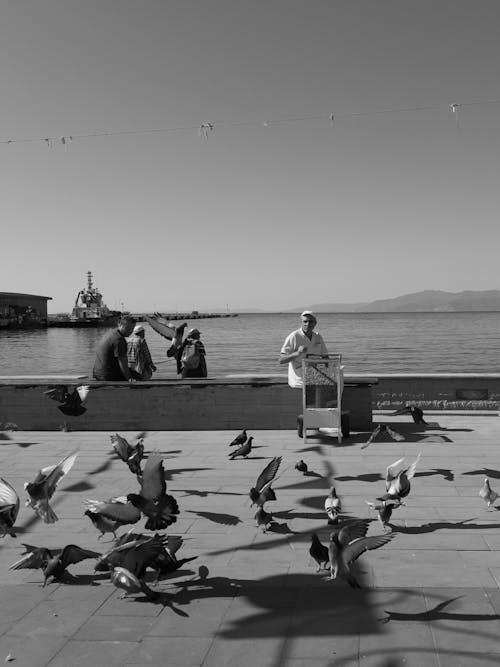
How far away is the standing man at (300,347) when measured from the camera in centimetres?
827

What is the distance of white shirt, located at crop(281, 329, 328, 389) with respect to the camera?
8.34 meters

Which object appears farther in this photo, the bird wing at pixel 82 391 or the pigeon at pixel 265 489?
the bird wing at pixel 82 391

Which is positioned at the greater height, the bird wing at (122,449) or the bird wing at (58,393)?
the bird wing at (58,393)

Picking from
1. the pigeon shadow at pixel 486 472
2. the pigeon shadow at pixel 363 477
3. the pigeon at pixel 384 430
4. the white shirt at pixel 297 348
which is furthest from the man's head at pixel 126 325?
the pigeon shadow at pixel 486 472

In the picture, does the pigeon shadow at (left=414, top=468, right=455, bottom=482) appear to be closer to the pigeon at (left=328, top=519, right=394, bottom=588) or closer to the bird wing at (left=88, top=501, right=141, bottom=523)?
the pigeon at (left=328, top=519, right=394, bottom=588)

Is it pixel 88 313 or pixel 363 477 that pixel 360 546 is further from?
pixel 88 313

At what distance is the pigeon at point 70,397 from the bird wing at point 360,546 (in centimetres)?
591

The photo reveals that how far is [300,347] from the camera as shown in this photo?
8352 millimetres

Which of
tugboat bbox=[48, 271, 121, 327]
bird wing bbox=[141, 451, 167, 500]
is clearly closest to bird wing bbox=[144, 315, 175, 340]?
bird wing bbox=[141, 451, 167, 500]

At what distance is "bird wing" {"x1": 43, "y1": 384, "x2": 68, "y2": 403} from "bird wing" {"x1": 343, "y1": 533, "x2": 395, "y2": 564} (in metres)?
6.06

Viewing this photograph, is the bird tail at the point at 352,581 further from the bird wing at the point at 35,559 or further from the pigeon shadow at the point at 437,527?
the bird wing at the point at 35,559

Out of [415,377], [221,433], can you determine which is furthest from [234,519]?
[415,377]

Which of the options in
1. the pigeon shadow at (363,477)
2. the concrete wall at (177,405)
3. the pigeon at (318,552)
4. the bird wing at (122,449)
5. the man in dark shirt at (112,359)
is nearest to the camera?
the pigeon at (318,552)

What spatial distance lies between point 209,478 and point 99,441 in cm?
254
